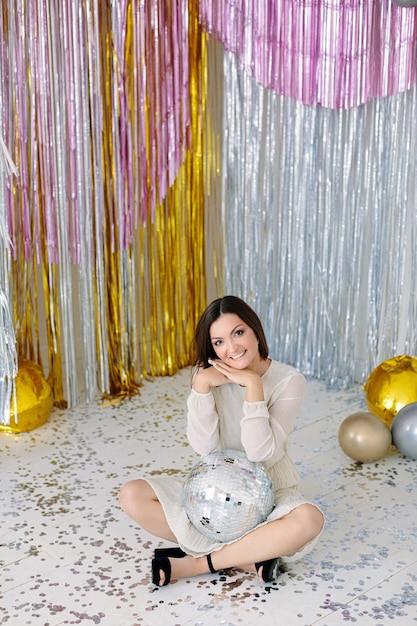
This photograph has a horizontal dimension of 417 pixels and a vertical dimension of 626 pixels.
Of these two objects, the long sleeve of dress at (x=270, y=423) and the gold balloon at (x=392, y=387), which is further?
the gold balloon at (x=392, y=387)

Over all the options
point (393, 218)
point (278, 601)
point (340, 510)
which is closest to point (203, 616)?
point (278, 601)

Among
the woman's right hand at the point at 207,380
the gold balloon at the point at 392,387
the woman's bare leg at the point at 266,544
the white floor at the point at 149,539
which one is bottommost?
the white floor at the point at 149,539

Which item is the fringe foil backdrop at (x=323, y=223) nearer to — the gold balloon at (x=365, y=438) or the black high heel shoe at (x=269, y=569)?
the gold balloon at (x=365, y=438)

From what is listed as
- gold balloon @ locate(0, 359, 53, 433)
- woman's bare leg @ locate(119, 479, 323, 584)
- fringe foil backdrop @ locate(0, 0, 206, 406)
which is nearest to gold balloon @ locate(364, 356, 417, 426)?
woman's bare leg @ locate(119, 479, 323, 584)

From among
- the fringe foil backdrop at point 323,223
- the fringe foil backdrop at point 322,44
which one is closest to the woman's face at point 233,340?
the fringe foil backdrop at point 323,223

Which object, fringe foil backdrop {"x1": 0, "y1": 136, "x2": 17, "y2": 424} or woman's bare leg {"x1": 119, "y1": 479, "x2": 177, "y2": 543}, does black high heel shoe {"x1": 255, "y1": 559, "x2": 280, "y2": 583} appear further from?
fringe foil backdrop {"x1": 0, "y1": 136, "x2": 17, "y2": 424}

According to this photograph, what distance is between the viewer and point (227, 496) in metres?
1.83

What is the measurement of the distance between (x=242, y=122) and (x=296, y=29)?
0.38 metres

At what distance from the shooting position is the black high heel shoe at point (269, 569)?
187 centimetres

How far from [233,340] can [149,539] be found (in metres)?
0.55

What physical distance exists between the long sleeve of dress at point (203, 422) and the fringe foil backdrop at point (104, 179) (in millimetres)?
986

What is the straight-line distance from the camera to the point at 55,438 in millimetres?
2641

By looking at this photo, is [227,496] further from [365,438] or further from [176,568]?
[365,438]

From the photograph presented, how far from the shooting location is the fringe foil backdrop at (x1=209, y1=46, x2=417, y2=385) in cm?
279
